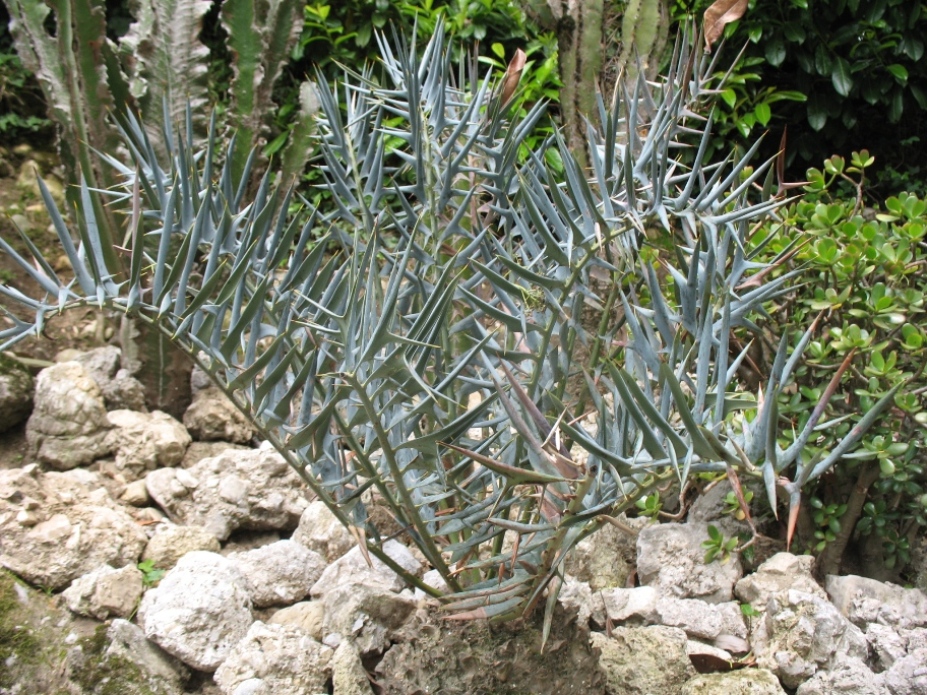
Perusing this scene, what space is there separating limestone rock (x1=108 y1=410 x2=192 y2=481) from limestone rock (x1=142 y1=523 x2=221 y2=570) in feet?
1.41

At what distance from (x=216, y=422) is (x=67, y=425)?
42 cm

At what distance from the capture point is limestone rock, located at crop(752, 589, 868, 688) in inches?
65.0

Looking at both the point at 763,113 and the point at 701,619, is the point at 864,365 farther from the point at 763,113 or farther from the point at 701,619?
the point at 763,113

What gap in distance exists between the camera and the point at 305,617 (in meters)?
1.75

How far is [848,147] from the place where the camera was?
12.8 feet

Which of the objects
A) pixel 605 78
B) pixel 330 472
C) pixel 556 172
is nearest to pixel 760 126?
pixel 556 172

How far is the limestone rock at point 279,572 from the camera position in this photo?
6.09ft

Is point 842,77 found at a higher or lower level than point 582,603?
higher

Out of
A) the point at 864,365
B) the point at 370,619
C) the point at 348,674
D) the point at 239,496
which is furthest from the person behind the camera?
the point at 239,496

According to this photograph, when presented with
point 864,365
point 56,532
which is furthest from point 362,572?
point 864,365

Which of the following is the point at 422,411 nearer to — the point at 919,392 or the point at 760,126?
the point at 919,392

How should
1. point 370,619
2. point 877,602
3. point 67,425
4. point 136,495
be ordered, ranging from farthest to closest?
point 67,425
point 136,495
point 877,602
point 370,619

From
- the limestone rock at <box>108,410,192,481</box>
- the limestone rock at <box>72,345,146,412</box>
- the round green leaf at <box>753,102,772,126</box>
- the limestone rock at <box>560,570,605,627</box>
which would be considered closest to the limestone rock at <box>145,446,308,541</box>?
the limestone rock at <box>108,410,192,481</box>

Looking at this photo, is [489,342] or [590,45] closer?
[489,342]
